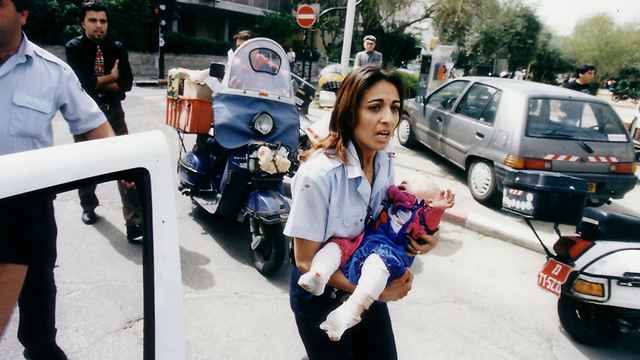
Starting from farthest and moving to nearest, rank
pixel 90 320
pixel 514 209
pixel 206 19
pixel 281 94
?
pixel 206 19
pixel 281 94
pixel 514 209
pixel 90 320

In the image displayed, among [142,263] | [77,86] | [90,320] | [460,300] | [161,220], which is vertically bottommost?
[460,300]

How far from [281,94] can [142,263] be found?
9.94 feet

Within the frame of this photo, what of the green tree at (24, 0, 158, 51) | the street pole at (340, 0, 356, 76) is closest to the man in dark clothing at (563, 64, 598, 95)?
the street pole at (340, 0, 356, 76)

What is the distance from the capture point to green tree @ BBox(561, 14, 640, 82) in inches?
1426

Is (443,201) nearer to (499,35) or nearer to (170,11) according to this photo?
(170,11)

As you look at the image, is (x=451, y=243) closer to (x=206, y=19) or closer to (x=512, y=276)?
(x=512, y=276)

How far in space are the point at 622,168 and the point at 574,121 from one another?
0.81 metres

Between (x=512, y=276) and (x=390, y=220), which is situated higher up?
(x=390, y=220)

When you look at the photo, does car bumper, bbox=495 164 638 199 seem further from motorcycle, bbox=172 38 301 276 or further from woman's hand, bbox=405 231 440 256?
woman's hand, bbox=405 231 440 256

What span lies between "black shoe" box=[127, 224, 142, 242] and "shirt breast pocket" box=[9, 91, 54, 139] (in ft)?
2.71

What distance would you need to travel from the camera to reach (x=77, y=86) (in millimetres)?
2057

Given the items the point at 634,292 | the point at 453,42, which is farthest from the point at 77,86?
the point at 453,42

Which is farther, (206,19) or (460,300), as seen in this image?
(206,19)

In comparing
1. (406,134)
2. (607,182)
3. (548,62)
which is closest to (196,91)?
(607,182)
